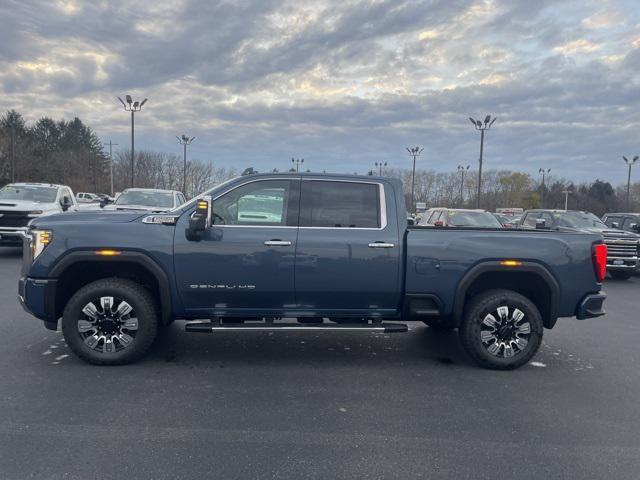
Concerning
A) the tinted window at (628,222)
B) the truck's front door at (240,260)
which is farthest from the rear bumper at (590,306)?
the tinted window at (628,222)

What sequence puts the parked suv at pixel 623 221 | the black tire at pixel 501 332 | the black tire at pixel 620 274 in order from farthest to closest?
the parked suv at pixel 623 221
the black tire at pixel 620 274
the black tire at pixel 501 332

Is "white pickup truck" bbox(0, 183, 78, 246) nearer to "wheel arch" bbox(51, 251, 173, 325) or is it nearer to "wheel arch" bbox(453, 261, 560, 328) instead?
"wheel arch" bbox(51, 251, 173, 325)

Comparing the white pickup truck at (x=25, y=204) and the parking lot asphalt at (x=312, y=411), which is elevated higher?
the white pickup truck at (x=25, y=204)

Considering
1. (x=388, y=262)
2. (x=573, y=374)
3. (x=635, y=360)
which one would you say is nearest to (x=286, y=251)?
(x=388, y=262)

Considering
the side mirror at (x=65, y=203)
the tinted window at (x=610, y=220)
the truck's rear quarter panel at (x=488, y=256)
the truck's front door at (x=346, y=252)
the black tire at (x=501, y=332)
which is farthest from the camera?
the tinted window at (x=610, y=220)

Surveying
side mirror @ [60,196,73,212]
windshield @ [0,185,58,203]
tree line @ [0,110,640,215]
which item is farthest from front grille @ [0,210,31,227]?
tree line @ [0,110,640,215]

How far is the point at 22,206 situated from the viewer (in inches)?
512

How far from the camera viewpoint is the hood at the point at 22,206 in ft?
42.1

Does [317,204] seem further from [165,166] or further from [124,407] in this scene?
[165,166]

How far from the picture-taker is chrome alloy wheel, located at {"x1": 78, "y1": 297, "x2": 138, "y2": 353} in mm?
5129

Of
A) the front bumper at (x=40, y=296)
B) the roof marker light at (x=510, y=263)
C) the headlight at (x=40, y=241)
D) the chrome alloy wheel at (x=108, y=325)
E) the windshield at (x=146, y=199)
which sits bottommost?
the chrome alloy wheel at (x=108, y=325)

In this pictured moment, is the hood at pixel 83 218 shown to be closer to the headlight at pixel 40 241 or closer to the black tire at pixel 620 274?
the headlight at pixel 40 241

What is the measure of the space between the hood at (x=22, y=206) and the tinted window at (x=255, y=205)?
9.99m

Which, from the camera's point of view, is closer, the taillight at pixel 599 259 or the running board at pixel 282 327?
the running board at pixel 282 327
